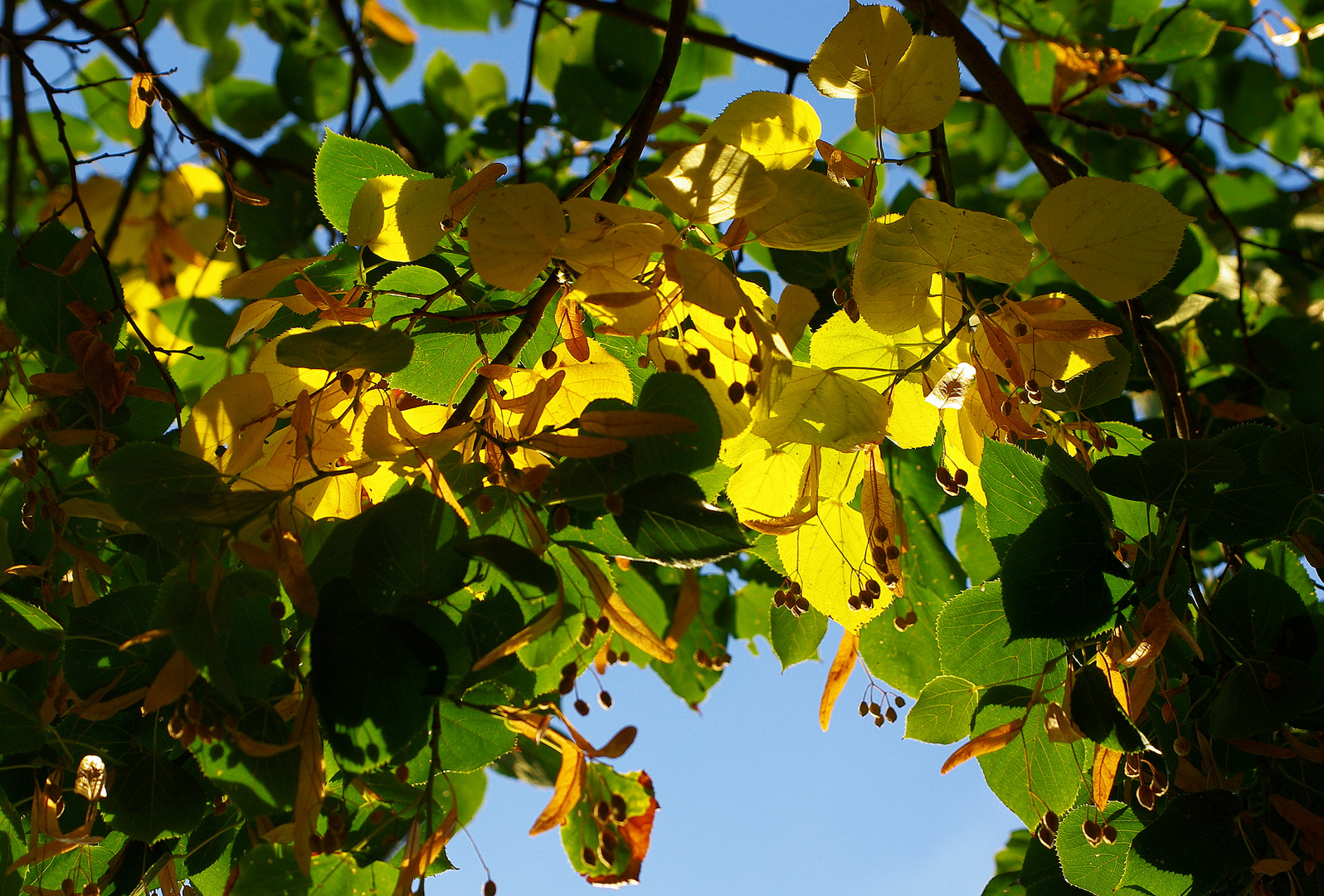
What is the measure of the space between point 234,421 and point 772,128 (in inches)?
17.4

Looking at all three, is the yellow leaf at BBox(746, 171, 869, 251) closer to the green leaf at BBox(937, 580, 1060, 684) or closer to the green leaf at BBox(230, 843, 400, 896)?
the green leaf at BBox(937, 580, 1060, 684)

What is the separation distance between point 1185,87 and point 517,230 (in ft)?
6.98

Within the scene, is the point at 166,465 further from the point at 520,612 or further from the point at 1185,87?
the point at 1185,87

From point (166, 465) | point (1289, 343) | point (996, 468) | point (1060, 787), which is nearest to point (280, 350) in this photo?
point (166, 465)

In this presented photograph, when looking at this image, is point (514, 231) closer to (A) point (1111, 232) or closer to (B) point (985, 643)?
(A) point (1111, 232)

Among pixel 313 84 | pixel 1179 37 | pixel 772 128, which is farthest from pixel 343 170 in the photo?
pixel 1179 37

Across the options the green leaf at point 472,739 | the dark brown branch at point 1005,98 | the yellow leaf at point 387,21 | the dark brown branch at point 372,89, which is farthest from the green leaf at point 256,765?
the yellow leaf at point 387,21

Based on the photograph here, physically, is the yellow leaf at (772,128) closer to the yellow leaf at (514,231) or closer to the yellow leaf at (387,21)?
the yellow leaf at (514,231)

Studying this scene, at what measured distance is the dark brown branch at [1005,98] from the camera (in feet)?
3.17

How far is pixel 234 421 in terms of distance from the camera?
0.65 m

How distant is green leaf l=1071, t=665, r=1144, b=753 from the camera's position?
66cm

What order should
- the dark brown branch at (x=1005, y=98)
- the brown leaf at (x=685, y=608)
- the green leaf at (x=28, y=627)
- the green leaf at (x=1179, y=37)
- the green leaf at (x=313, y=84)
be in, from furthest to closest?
the green leaf at (x=313, y=84) → the green leaf at (x=1179, y=37) → the dark brown branch at (x=1005, y=98) → the green leaf at (x=28, y=627) → the brown leaf at (x=685, y=608)

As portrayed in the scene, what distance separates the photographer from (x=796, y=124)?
27.3 inches

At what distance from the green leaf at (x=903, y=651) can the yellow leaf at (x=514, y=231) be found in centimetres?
70
